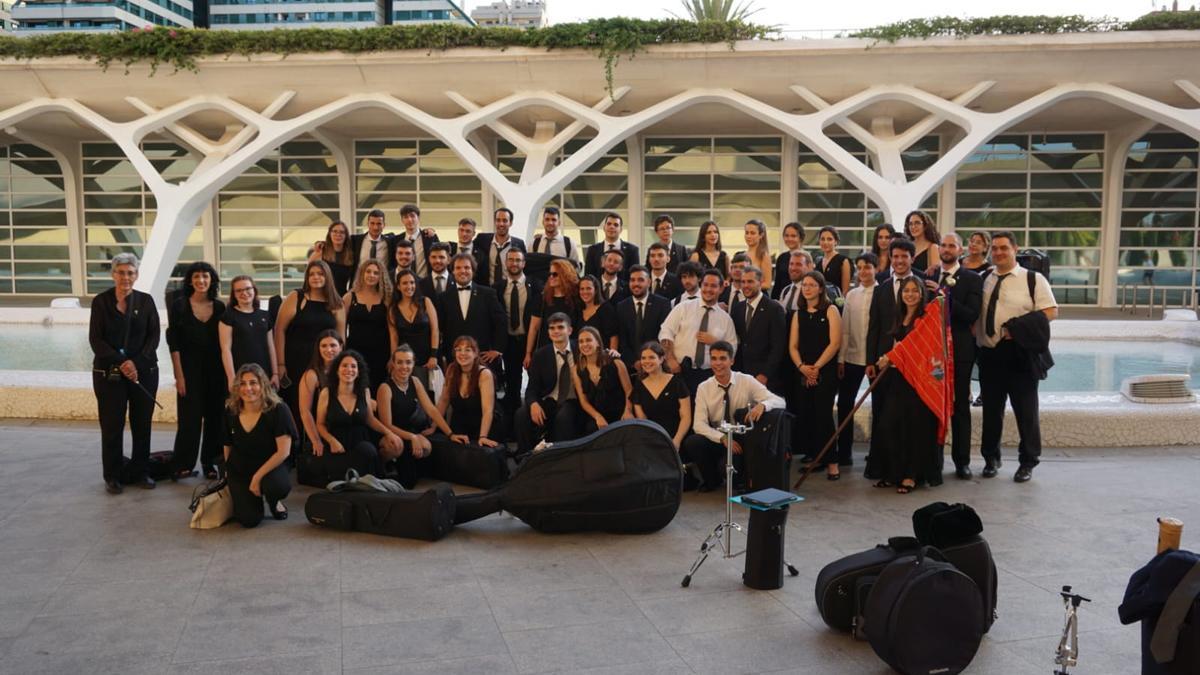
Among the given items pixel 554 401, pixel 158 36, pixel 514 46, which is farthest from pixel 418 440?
pixel 158 36

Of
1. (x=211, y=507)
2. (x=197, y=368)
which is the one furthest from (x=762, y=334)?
(x=197, y=368)

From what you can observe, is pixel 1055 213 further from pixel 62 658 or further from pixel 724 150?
pixel 62 658

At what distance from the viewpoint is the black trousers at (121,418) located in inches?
268

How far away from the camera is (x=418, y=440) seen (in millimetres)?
7004

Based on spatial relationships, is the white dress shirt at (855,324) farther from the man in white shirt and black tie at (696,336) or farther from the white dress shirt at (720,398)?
the white dress shirt at (720,398)

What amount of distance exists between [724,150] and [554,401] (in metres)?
16.2

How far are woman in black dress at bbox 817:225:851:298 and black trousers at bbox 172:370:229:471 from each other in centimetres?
483

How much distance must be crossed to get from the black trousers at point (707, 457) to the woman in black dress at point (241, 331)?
301cm

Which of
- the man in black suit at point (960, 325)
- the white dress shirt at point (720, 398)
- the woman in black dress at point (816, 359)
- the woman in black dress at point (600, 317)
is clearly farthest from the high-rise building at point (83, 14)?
the man in black suit at point (960, 325)

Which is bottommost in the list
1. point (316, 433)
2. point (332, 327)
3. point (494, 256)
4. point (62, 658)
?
point (62, 658)

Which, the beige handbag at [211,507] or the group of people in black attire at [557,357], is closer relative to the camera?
the beige handbag at [211,507]

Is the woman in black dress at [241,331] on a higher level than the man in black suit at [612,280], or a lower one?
lower

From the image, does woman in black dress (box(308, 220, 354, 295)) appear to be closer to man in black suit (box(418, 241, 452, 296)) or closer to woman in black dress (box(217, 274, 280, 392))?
man in black suit (box(418, 241, 452, 296))

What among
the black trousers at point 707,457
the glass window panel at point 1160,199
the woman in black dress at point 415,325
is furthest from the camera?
the glass window panel at point 1160,199
